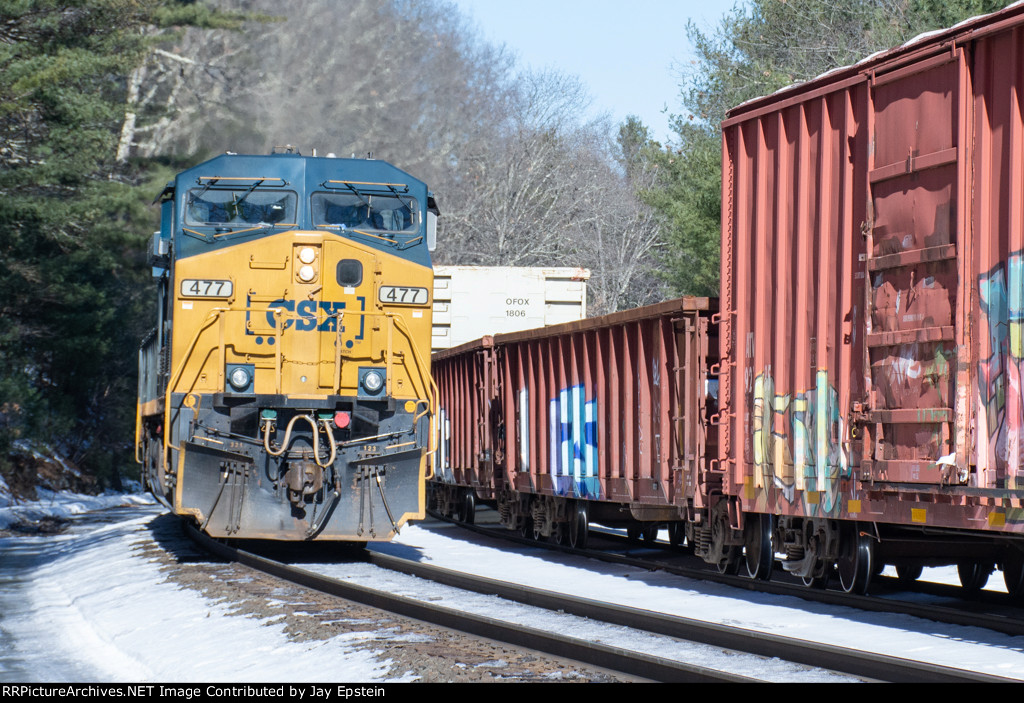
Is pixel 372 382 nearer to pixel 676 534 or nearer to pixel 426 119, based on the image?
pixel 676 534

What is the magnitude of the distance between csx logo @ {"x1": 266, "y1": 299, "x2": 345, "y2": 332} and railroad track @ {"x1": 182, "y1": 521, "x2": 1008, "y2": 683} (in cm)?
276

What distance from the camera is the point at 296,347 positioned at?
13.4m

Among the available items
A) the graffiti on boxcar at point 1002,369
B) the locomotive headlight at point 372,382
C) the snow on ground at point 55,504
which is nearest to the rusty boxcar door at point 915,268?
the graffiti on boxcar at point 1002,369

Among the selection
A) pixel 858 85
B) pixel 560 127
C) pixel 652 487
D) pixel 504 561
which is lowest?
pixel 504 561

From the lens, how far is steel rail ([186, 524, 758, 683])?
6648mm

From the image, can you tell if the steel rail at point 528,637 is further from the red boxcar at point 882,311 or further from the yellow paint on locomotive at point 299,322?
the red boxcar at point 882,311

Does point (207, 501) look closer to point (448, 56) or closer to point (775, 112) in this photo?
point (775, 112)

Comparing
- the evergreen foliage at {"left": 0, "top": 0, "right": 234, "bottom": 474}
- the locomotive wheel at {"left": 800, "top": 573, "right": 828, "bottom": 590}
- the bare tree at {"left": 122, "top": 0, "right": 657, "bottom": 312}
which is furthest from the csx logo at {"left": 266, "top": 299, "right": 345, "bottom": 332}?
the bare tree at {"left": 122, "top": 0, "right": 657, "bottom": 312}

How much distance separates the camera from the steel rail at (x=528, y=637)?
21.8 feet

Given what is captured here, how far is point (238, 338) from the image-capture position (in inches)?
520

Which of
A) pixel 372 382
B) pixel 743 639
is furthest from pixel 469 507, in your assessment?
pixel 743 639

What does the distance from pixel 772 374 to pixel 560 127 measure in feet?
133

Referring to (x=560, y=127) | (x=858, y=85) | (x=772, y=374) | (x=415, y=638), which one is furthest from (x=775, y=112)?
(x=560, y=127)

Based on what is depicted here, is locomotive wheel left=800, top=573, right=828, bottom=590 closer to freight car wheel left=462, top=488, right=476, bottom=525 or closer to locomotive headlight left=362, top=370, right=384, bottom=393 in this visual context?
locomotive headlight left=362, top=370, right=384, bottom=393
